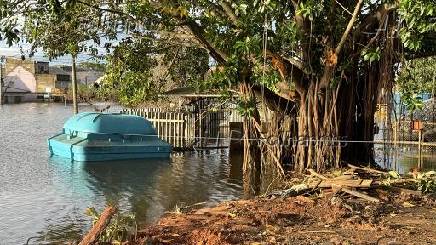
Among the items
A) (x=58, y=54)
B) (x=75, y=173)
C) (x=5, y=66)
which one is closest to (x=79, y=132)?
(x=75, y=173)

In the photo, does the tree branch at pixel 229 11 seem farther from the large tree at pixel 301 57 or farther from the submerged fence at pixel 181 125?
the submerged fence at pixel 181 125

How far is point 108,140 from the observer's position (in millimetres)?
19953

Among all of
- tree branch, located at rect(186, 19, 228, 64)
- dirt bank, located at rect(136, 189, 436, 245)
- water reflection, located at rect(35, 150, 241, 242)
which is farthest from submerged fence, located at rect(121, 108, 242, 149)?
dirt bank, located at rect(136, 189, 436, 245)

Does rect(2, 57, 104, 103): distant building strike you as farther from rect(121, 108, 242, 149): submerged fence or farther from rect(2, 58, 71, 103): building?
rect(121, 108, 242, 149): submerged fence

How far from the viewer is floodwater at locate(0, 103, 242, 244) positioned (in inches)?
422

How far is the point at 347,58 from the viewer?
12289mm

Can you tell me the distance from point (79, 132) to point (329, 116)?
10.6 meters

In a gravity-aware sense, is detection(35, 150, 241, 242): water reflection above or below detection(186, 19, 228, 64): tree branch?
below

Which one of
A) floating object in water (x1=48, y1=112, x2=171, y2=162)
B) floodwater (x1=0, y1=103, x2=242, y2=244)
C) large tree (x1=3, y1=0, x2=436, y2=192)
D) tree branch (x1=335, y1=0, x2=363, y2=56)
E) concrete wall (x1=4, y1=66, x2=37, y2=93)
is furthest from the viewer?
concrete wall (x1=4, y1=66, x2=37, y2=93)

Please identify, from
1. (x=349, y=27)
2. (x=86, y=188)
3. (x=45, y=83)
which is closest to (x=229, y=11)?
(x=349, y=27)

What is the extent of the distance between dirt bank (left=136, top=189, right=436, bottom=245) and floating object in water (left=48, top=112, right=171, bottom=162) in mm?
10747

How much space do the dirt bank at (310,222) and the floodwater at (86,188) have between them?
2211 mm

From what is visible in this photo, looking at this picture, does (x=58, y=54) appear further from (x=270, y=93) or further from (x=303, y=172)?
(x=303, y=172)

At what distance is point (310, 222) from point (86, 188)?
815 centimetres
